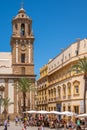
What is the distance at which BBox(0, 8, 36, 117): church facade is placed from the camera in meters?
96.5

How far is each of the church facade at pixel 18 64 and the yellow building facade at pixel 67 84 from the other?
7.68 metres

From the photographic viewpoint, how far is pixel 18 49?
9906cm

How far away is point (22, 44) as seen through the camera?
9938cm

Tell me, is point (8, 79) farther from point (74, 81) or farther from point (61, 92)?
point (74, 81)

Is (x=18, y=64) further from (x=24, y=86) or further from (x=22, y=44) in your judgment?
(x=24, y=86)

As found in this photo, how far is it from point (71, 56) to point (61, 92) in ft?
27.3

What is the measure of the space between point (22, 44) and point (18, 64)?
5109 mm

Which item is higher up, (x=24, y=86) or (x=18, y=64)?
(x=18, y=64)

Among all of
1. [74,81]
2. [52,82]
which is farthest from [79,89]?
[52,82]

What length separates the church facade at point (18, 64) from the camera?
96500 mm

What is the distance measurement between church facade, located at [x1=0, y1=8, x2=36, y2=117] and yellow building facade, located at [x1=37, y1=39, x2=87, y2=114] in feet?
25.2

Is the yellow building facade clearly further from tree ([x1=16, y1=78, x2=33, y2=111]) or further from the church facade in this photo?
the church facade

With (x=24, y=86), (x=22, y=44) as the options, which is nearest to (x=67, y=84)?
(x=24, y=86)

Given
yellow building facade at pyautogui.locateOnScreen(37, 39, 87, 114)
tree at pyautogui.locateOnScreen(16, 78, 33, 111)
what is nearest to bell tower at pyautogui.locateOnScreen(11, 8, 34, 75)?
tree at pyautogui.locateOnScreen(16, 78, 33, 111)
